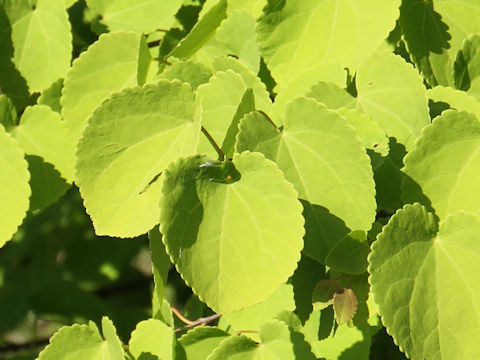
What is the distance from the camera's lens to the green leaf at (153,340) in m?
1.17

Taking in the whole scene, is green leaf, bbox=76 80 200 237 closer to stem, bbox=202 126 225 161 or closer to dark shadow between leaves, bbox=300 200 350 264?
stem, bbox=202 126 225 161

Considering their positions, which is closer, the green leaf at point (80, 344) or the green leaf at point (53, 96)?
the green leaf at point (80, 344)

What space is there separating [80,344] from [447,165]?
2.00 ft

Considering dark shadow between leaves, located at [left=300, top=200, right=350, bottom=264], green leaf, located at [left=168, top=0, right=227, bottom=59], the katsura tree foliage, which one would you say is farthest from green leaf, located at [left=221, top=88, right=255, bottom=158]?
green leaf, located at [left=168, top=0, right=227, bottom=59]

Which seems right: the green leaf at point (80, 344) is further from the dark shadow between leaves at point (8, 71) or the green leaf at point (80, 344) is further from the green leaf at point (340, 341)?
the dark shadow between leaves at point (8, 71)

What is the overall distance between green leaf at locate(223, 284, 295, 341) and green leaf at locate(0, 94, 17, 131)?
0.52 m

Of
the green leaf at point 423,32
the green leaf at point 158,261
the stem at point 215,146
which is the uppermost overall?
the green leaf at point 423,32

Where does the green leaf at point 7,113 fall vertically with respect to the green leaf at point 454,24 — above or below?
below

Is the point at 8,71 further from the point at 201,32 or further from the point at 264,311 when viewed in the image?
the point at 264,311

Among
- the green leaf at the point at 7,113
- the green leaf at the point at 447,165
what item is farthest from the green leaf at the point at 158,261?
the green leaf at the point at 7,113

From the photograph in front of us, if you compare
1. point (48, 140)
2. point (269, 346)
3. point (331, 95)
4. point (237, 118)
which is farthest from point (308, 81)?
point (48, 140)

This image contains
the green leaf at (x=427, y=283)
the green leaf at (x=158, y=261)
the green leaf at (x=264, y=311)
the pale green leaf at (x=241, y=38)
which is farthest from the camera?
the pale green leaf at (x=241, y=38)

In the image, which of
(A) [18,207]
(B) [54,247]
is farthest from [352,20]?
(B) [54,247]

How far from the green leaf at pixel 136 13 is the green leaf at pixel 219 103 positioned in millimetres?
281
